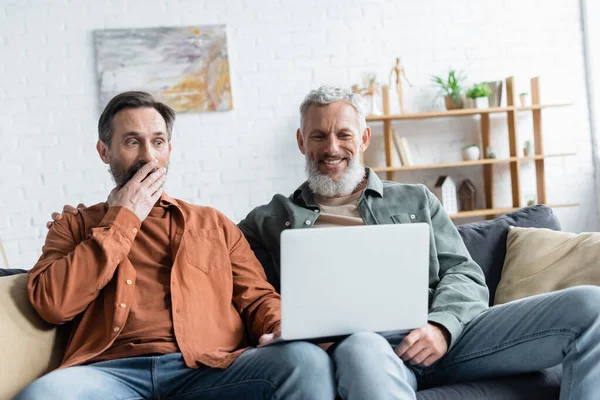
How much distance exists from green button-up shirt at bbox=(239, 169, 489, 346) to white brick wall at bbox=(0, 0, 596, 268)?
2.63 m

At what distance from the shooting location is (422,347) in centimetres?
195

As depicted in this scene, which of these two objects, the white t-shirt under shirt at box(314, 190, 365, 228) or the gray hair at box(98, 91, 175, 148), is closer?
the gray hair at box(98, 91, 175, 148)

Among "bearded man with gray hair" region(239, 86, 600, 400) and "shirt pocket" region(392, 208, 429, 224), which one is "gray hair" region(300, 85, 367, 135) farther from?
"shirt pocket" region(392, 208, 429, 224)

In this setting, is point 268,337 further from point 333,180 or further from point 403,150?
point 403,150

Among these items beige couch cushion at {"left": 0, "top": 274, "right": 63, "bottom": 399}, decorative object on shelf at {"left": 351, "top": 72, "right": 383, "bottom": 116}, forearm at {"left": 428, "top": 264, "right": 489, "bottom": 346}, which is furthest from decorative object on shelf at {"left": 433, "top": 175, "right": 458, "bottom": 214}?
beige couch cushion at {"left": 0, "top": 274, "right": 63, "bottom": 399}

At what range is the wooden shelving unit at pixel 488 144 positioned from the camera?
5.13 metres

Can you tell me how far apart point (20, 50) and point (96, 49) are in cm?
50

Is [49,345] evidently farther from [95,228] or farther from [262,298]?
[262,298]

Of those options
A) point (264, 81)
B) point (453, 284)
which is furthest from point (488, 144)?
point (453, 284)

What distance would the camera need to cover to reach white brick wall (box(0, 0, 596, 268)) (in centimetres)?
502

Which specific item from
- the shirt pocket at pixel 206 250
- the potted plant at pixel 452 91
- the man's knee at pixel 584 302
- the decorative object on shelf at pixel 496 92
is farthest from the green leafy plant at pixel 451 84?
the man's knee at pixel 584 302

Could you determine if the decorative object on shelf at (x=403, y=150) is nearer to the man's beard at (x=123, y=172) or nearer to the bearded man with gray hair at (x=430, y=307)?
the bearded man with gray hair at (x=430, y=307)

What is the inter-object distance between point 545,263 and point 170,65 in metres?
3.31

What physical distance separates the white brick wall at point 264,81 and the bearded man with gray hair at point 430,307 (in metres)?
2.58
